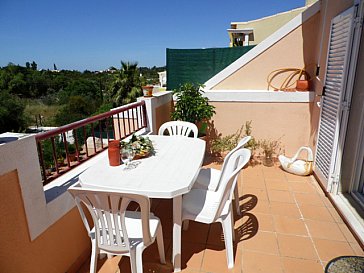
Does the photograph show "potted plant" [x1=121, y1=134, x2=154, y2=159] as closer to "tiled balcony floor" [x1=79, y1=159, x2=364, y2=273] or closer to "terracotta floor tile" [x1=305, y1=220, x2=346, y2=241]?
"tiled balcony floor" [x1=79, y1=159, x2=364, y2=273]

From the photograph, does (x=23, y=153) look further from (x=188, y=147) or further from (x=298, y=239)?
(x=298, y=239)

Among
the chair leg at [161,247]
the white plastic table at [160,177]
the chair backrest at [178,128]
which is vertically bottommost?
the chair leg at [161,247]

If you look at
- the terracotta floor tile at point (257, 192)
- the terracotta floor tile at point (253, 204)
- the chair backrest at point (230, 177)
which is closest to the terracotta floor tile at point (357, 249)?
the terracotta floor tile at point (253, 204)

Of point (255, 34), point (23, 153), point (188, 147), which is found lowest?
point (188, 147)

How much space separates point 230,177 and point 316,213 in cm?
160

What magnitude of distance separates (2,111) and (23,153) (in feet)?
71.3

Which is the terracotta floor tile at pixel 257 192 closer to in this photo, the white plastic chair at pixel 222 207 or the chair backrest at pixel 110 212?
the white plastic chair at pixel 222 207

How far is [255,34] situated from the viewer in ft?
A: 43.6

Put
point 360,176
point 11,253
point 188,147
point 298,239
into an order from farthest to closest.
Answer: point 360,176 < point 188,147 < point 298,239 < point 11,253

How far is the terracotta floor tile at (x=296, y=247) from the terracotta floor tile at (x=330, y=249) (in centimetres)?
6

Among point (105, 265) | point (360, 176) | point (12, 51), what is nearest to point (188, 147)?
point (105, 265)

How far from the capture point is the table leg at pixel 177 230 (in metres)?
1.69

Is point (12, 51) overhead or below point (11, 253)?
overhead

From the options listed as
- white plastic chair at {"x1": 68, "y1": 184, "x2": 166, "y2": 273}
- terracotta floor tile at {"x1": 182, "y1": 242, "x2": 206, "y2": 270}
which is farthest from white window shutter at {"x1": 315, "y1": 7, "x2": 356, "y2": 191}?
white plastic chair at {"x1": 68, "y1": 184, "x2": 166, "y2": 273}
